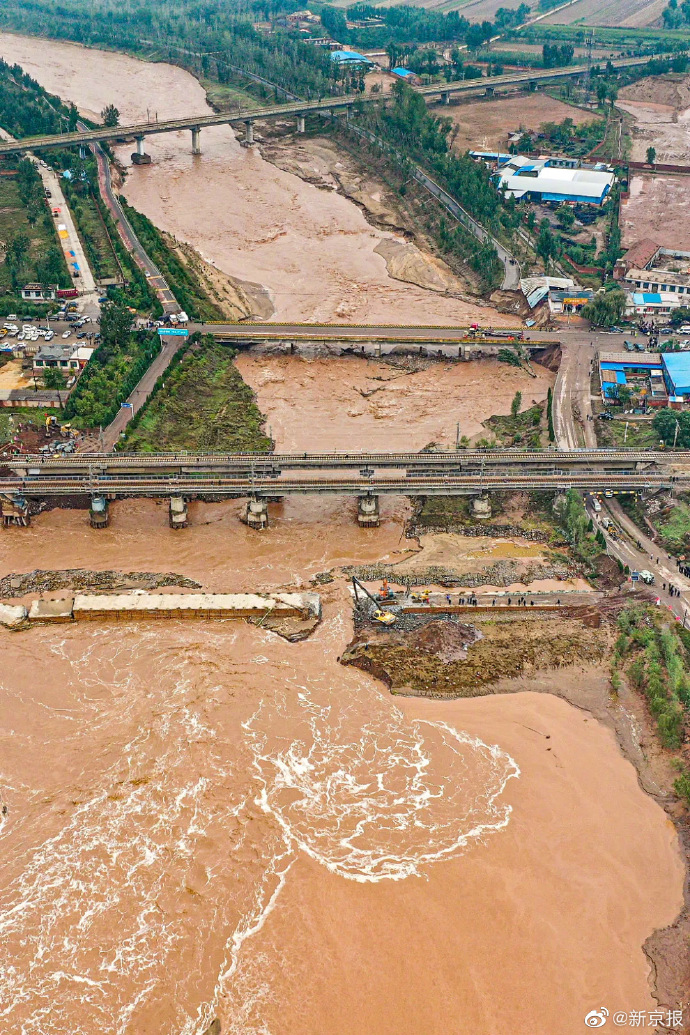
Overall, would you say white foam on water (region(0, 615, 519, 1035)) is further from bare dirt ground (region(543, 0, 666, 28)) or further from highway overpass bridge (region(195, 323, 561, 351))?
bare dirt ground (region(543, 0, 666, 28))

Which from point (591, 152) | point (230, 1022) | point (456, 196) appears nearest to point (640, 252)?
point (456, 196)

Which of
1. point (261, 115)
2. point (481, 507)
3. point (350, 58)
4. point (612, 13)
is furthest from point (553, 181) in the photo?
point (612, 13)

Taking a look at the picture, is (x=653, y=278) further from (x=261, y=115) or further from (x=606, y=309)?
(x=261, y=115)

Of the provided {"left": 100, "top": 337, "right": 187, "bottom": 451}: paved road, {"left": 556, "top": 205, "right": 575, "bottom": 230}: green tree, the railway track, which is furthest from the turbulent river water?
{"left": 556, "top": 205, "right": 575, "bottom": 230}: green tree

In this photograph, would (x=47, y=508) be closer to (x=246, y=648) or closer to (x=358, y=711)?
(x=246, y=648)

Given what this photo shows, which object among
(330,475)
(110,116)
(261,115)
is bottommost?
(330,475)

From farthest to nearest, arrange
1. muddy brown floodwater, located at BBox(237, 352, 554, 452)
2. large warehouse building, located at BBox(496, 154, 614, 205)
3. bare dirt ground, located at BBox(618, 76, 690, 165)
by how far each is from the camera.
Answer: bare dirt ground, located at BBox(618, 76, 690, 165) → large warehouse building, located at BBox(496, 154, 614, 205) → muddy brown floodwater, located at BBox(237, 352, 554, 452)
